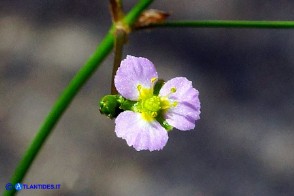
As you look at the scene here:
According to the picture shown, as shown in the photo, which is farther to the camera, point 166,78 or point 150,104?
point 166,78

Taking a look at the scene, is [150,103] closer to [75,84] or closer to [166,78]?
[75,84]

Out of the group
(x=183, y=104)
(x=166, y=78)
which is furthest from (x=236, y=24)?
(x=166, y=78)

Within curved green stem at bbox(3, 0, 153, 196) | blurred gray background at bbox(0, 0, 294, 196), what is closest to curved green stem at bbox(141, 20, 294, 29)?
curved green stem at bbox(3, 0, 153, 196)

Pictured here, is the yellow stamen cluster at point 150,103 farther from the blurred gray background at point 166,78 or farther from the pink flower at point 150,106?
the blurred gray background at point 166,78

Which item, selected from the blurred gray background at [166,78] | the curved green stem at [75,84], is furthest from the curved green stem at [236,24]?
the blurred gray background at [166,78]

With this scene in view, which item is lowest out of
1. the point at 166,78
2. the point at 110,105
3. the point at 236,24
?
the point at 110,105

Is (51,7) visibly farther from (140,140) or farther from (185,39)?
(140,140)
